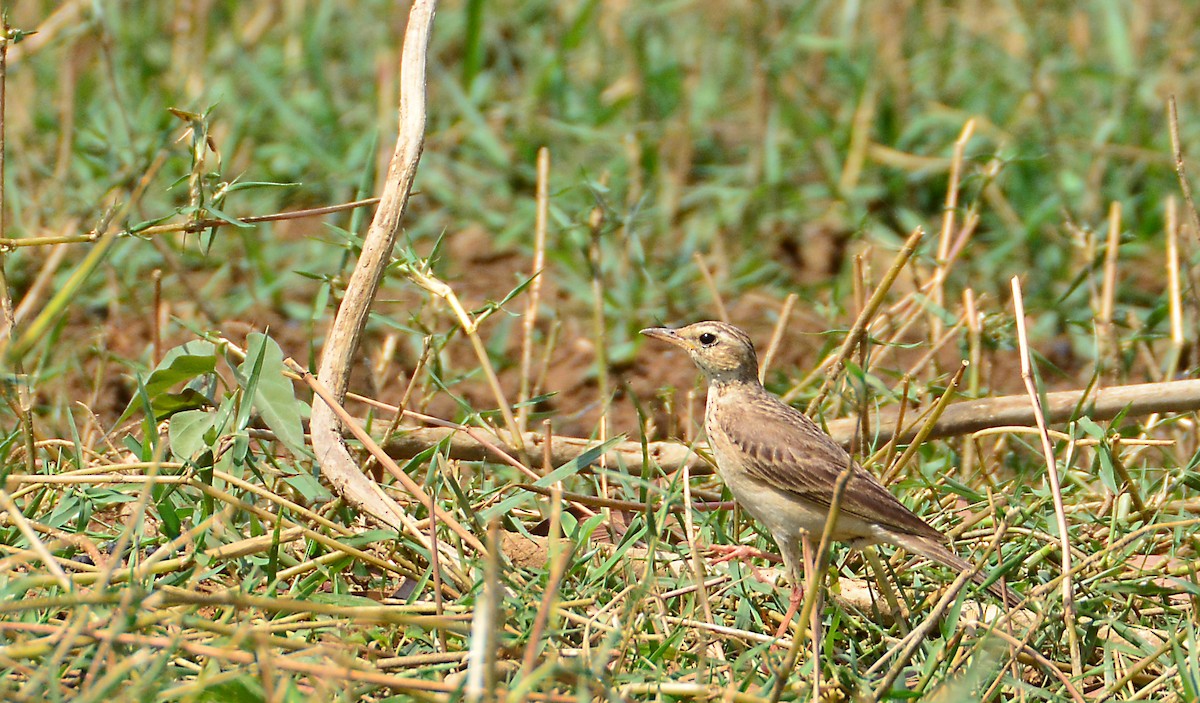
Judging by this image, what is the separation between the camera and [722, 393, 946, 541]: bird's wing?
3447 millimetres

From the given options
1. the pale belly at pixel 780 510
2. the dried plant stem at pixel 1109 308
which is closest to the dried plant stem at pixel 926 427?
the pale belly at pixel 780 510

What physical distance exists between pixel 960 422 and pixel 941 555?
0.68m

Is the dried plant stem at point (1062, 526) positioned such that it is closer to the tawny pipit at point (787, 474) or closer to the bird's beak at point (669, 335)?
the tawny pipit at point (787, 474)

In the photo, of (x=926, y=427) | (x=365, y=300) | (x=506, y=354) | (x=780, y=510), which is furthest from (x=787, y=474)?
(x=506, y=354)

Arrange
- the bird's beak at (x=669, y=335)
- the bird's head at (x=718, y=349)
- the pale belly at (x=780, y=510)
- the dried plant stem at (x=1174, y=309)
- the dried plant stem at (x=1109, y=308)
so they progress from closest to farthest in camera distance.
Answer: the pale belly at (x=780, y=510)
the bird's head at (x=718, y=349)
the bird's beak at (x=669, y=335)
the dried plant stem at (x=1174, y=309)
the dried plant stem at (x=1109, y=308)

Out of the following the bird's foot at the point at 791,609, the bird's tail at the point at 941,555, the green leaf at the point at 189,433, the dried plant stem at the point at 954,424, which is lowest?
the bird's foot at the point at 791,609

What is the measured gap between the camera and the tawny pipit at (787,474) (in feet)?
11.4

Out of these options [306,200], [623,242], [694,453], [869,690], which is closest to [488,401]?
[623,242]

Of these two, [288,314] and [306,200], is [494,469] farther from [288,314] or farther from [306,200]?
[306,200]

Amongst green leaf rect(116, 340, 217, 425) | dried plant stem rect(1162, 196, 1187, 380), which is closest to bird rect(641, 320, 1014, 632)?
green leaf rect(116, 340, 217, 425)

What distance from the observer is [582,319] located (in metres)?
6.07

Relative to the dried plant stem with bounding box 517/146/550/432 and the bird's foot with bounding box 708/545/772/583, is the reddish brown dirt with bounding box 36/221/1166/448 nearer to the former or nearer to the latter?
the dried plant stem with bounding box 517/146/550/432

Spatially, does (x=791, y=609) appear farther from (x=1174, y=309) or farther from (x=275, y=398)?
(x=1174, y=309)

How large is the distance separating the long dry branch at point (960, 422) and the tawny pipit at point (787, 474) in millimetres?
181
